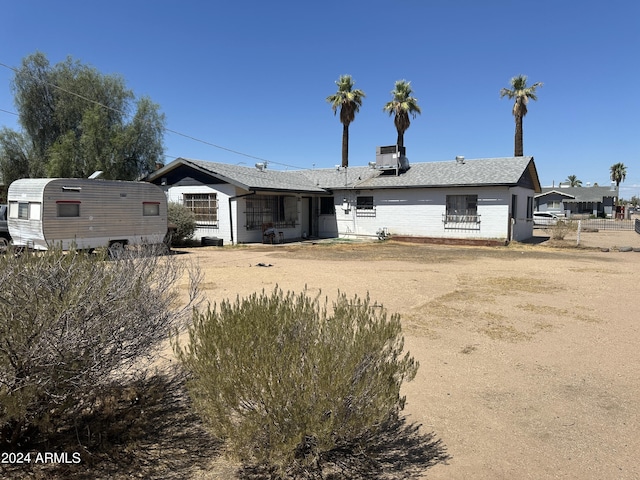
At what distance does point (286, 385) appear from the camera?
2340 mm

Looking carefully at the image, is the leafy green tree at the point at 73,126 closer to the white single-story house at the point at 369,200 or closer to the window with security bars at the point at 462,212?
the white single-story house at the point at 369,200

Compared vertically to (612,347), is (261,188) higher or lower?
higher

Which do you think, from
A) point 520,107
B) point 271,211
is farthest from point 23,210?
point 520,107

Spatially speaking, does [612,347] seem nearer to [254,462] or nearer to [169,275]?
[254,462]

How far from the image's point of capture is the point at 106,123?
27.2 m

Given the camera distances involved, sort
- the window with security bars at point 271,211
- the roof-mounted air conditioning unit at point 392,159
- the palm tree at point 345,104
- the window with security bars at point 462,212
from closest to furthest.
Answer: the window with security bars at point 462,212, the window with security bars at point 271,211, the roof-mounted air conditioning unit at point 392,159, the palm tree at point 345,104

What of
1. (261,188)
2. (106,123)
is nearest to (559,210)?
(261,188)

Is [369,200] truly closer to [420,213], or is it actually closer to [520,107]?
[420,213]

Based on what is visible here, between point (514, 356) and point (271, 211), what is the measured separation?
18.2 m

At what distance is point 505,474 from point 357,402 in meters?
1.28

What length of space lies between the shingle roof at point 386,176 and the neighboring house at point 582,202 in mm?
39740

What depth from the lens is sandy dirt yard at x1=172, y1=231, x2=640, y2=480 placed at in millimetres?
3127

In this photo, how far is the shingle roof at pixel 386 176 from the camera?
20312 mm

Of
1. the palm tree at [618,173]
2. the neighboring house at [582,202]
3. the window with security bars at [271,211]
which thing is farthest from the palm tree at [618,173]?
the window with security bars at [271,211]
